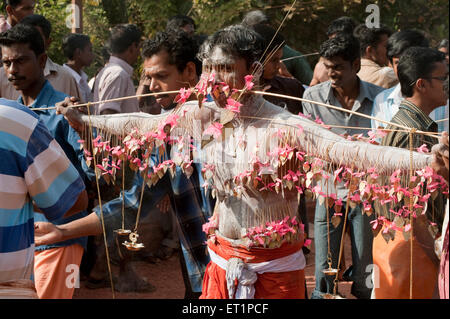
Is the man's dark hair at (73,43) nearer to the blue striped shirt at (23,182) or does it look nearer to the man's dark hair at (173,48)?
the man's dark hair at (173,48)

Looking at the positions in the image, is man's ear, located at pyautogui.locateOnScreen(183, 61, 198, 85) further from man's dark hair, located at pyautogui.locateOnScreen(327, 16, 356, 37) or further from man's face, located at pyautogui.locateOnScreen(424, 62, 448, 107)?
man's dark hair, located at pyautogui.locateOnScreen(327, 16, 356, 37)

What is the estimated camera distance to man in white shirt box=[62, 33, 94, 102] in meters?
6.39

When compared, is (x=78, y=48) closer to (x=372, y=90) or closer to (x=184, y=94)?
(x=372, y=90)

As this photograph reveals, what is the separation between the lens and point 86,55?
684cm

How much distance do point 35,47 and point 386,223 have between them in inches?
93.0

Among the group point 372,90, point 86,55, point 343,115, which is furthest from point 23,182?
point 86,55

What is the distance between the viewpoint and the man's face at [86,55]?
6.73 meters

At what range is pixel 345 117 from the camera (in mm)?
5051

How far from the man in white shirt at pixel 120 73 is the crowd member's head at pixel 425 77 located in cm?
239

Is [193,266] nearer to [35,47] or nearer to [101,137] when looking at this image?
[101,137]

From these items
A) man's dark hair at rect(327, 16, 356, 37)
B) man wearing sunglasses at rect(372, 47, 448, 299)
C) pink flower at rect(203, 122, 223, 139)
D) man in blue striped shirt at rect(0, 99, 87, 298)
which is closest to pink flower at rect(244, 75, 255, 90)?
pink flower at rect(203, 122, 223, 139)

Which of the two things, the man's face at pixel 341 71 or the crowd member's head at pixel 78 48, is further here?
the crowd member's head at pixel 78 48

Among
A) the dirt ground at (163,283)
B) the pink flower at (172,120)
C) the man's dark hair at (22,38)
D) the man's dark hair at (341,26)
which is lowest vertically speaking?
the dirt ground at (163,283)

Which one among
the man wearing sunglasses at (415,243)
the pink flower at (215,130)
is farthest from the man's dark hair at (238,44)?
the man wearing sunglasses at (415,243)
